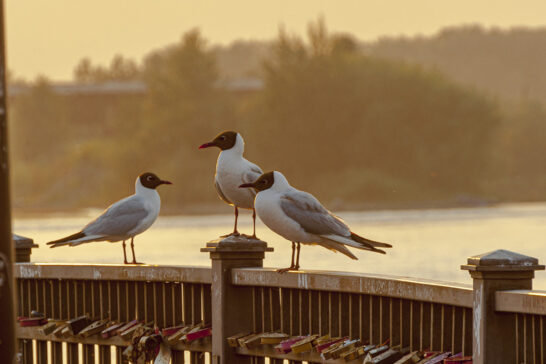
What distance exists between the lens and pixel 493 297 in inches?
300

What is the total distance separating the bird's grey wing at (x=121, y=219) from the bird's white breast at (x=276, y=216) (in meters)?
2.19

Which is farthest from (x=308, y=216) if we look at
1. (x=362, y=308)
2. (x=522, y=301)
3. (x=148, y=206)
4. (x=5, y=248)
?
(x=5, y=248)

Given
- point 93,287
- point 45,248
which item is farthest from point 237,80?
point 93,287

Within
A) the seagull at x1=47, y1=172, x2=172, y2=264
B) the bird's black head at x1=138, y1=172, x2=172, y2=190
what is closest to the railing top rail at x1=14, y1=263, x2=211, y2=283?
the seagull at x1=47, y1=172, x2=172, y2=264

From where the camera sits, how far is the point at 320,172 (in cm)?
9694

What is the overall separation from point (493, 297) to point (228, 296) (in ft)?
9.30

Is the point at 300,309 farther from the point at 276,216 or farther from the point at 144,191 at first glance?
the point at 144,191

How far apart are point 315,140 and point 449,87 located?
10180 mm

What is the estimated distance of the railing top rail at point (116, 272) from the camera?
10.4 m

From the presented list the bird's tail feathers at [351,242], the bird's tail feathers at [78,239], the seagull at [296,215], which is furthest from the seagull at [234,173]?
the bird's tail feathers at [78,239]

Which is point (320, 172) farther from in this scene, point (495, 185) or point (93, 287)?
point (93, 287)

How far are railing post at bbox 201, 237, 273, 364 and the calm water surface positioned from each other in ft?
71.3

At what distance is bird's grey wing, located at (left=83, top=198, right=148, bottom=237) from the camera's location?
12.2 metres

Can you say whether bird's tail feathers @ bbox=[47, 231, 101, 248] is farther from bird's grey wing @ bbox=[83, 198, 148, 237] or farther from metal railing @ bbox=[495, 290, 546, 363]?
metal railing @ bbox=[495, 290, 546, 363]
